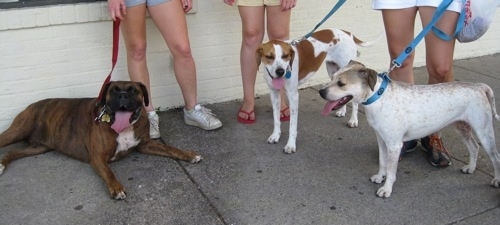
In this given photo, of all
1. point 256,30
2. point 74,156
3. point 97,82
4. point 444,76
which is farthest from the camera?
point 97,82

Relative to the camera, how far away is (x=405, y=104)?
336cm

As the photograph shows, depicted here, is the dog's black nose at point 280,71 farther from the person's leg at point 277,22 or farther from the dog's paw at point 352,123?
the dog's paw at point 352,123

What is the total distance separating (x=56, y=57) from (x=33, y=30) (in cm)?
31

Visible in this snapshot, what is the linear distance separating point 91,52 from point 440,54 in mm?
3081

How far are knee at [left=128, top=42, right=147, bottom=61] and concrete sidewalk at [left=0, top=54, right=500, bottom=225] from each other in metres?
0.78

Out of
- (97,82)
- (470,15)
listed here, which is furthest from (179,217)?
(470,15)

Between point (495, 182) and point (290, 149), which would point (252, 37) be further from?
point (495, 182)

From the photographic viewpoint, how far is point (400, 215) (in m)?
3.33

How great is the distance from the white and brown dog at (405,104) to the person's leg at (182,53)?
5.08ft

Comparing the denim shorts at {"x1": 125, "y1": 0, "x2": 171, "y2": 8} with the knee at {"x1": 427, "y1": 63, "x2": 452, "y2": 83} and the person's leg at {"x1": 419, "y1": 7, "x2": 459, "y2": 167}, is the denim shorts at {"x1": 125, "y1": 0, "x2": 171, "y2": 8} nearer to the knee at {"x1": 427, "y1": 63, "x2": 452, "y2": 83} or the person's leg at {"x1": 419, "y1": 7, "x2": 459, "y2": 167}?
the person's leg at {"x1": 419, "y1": 7, "x2": 459, "y2": 167}

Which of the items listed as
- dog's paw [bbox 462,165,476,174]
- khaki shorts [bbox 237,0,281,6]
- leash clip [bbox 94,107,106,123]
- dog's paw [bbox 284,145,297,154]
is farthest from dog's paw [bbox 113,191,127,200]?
dog's paw [bbox 462,165,476,174]

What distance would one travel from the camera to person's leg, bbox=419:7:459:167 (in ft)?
11.3

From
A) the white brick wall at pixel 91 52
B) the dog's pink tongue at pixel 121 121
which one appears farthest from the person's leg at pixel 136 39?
the dog's pink tongue at pixel 121 121

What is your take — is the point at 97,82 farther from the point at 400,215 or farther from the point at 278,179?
the point at 400,215
